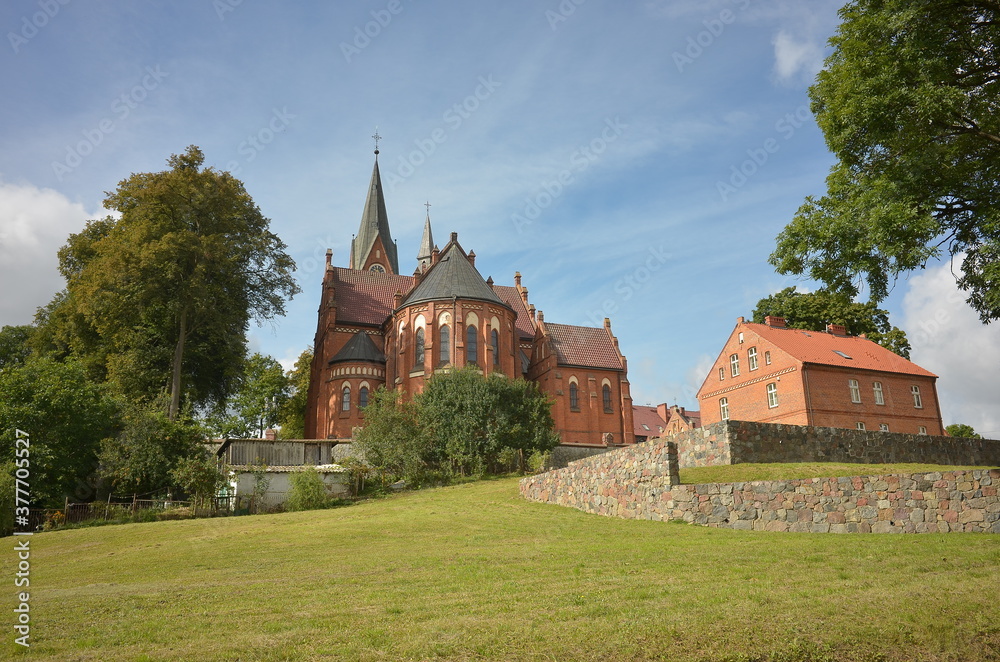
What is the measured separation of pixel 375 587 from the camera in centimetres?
1025

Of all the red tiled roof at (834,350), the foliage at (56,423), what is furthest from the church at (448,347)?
the foliage at (56,423)

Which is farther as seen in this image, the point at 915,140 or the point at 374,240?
the point at 374,240

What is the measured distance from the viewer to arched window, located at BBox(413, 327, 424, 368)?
46.1m

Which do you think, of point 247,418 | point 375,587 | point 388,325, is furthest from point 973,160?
point 247,418

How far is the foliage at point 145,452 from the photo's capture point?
29.8m

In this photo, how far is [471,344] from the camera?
46.2m

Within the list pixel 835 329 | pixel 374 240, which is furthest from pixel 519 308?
pixel 835 329

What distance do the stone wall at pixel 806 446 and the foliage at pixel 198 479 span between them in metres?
18.7

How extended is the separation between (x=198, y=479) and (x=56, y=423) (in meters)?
6.48

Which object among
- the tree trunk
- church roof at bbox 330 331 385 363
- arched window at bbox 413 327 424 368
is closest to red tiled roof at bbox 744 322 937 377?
arched window at bbox 413 327 424 368

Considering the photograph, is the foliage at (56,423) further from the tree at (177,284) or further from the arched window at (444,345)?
the arched window at (444,345)

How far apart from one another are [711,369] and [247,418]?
115 feet

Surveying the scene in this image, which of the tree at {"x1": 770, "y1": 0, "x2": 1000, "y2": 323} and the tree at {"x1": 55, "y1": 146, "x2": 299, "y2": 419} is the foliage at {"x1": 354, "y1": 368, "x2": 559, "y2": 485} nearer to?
the tree at {"x1": 55, "y1": 146, "x2": 299, "y2": 419}

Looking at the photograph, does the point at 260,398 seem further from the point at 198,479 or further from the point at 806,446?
the point at 806,446
